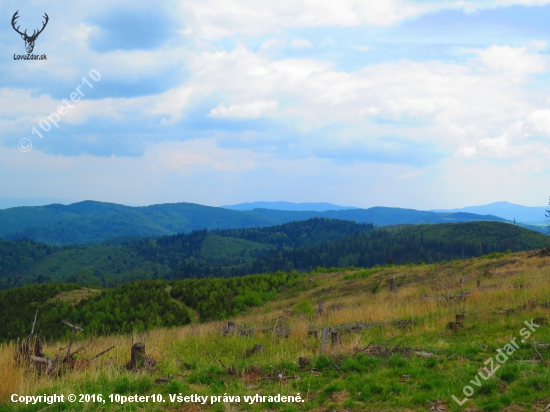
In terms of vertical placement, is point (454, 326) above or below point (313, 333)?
above

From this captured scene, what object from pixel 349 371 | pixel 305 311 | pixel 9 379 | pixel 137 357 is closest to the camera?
pixel 9 379

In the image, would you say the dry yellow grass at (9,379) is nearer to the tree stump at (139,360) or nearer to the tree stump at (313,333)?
the tree stump at (139,360)

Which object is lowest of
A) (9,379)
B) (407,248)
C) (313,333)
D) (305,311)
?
(407,248)

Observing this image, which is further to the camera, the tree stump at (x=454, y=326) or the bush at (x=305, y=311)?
the bush at (x=305, y=311)

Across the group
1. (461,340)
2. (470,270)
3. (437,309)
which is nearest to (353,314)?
(437,309)

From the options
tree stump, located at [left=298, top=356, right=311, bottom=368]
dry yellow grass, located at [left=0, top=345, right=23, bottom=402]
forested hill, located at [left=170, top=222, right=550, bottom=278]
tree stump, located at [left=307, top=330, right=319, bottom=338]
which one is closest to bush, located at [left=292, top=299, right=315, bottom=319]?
tree stump, located at [left=307, top=330, right=319, bottom=338]

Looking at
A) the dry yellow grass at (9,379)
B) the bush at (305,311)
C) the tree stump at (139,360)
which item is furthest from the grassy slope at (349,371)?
the bush at (305,311)

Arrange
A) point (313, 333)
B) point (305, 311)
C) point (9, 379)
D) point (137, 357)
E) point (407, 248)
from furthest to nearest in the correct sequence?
point (407, 248) → point (305, 311) → point (313, 333) → point (137, 357) → point (9, 379)

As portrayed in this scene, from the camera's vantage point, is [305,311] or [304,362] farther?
[305,311]

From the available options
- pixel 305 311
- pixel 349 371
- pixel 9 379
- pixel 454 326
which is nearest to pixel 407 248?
pixel 305 311

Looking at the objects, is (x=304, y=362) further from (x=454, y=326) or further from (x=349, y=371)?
(x=454, y=326)

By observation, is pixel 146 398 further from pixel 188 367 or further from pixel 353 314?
pixel 353 314

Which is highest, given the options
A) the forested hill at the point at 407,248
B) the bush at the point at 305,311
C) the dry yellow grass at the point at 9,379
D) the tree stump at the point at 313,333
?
the dry yellow grass at the point at 9,379

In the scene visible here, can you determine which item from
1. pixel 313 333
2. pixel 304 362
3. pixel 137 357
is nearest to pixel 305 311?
pixel 313 333
